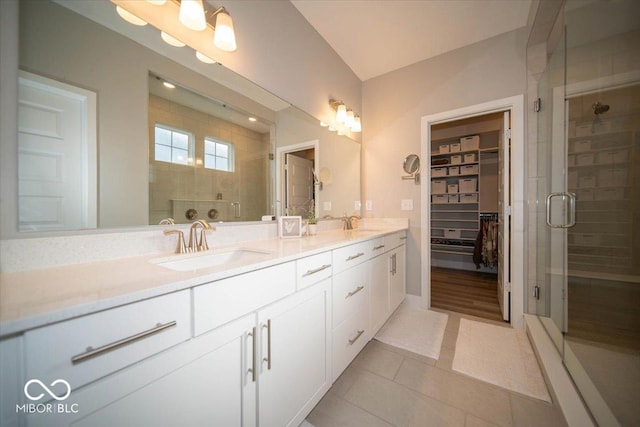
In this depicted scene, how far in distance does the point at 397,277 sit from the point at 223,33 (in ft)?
7.65

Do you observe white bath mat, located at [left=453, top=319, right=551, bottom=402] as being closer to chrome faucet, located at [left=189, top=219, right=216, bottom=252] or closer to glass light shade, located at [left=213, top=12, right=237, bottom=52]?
chrome faucet, located at [left=189, top=219, right=216, bottom=252]

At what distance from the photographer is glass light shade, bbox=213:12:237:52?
119 cm

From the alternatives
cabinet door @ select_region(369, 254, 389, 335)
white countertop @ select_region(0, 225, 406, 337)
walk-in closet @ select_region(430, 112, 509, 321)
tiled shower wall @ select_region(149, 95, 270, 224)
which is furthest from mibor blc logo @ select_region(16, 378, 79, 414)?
Result: walk-in closet @ select_region(430, 112, 509, 321)

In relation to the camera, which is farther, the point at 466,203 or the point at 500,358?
the point at 466,203

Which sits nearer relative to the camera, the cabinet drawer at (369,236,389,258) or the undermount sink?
the undermount sink

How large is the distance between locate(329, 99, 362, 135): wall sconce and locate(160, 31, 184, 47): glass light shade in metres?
1.45

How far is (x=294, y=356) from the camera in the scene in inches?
40.2

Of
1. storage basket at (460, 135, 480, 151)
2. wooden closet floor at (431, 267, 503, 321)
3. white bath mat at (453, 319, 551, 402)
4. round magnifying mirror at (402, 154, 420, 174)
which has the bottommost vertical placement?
white bath mat at (453, 319, 551, 402)

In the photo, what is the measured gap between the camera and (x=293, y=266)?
1.02 meters

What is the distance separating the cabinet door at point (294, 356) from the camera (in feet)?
2.93

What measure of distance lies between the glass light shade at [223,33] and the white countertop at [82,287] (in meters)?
1.18

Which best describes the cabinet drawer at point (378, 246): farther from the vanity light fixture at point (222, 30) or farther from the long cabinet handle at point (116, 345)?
the vanity light fixture at point (222, 30)

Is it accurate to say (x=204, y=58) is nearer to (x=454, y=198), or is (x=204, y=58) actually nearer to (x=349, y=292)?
(x=349, y=292)

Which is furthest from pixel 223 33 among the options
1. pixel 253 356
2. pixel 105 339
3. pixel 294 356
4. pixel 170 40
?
pixel 294 356
